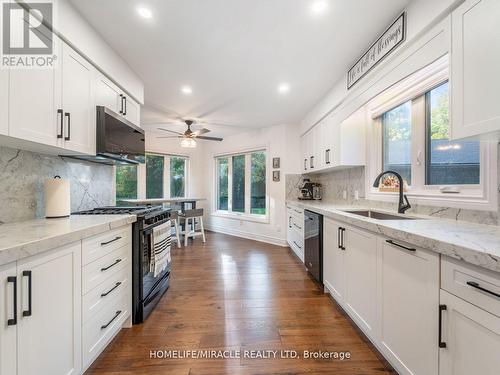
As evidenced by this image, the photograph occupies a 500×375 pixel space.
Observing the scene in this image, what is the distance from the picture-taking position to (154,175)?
543cm

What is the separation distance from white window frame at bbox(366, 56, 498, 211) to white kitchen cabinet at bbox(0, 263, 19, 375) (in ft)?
8.09

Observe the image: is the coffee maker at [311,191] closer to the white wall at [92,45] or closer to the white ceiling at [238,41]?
the white ceiling at [238,41]

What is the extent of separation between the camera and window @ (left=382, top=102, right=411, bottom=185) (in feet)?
7.47

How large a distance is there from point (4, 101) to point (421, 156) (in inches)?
119

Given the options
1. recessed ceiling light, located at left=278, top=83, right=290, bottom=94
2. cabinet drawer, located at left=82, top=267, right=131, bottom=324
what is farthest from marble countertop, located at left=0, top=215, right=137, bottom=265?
recessed ceiling light, located at left=278, top=83, right=290, bottom=94

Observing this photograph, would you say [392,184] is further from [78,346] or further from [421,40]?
[78,346]

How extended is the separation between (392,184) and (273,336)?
6.42ft

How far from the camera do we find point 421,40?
147 centimetres

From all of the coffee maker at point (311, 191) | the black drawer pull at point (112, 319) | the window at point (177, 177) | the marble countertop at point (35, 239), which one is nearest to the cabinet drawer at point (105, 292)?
the black drawer pull at point (112, 319)

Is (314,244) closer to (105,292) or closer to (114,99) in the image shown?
(105,292)

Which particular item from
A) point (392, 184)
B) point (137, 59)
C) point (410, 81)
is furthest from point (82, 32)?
point (392, 184)

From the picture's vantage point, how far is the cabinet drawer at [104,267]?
135 centimetres

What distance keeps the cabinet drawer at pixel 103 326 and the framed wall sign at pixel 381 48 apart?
9.24 feet

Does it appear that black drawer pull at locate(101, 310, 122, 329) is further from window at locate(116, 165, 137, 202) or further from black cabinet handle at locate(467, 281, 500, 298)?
window at locate(116, 165, 137, 202)
